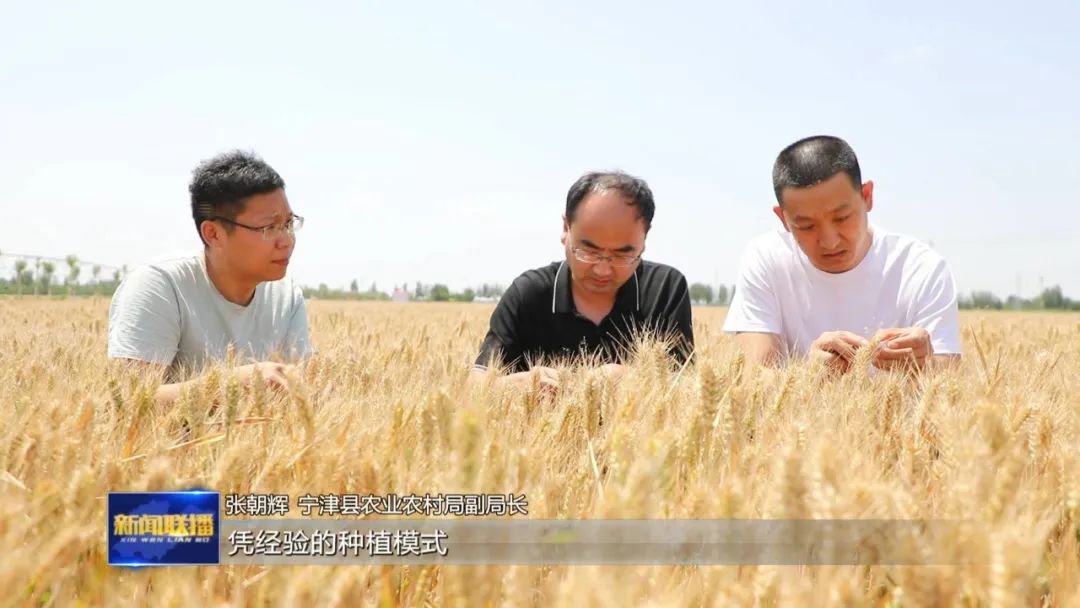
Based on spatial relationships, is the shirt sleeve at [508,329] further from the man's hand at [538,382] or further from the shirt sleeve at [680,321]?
the man's hand at [538,382]

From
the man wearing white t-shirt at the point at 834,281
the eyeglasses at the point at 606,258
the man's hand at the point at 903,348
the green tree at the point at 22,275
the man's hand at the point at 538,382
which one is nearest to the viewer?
the man's hand at the point at 538,382

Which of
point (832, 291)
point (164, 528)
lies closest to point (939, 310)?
point (832, 291)

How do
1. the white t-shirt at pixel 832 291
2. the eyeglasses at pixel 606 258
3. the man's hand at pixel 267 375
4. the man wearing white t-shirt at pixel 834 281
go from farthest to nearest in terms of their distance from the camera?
the white t-shirt at pixel 832 291 < the eyeglasses at pixel 606 258 < the man wearing white t-shirt at pixel 834 281 < the man's hand at pixel 267 375

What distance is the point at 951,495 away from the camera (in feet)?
3.07

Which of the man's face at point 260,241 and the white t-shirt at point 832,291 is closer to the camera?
the man's face at point 260,241

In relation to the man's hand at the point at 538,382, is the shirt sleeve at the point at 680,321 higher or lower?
higher

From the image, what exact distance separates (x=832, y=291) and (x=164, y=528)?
8.72 ft

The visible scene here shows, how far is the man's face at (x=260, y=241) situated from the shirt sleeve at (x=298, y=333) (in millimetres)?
450

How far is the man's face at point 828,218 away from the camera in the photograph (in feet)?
7.93

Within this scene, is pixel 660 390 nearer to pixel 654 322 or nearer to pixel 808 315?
pixel 654 322

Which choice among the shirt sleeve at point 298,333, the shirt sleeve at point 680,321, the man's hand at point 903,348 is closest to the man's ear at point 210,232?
the shirt sleeve at point 298,333

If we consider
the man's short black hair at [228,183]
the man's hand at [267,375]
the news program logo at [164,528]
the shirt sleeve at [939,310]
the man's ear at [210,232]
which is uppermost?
the man's short black hair at [228,183]

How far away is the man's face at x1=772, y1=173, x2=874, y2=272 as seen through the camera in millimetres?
2418

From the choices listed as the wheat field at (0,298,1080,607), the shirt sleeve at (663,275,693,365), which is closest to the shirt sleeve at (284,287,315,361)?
the wheat field at (0,298,1080,607)
